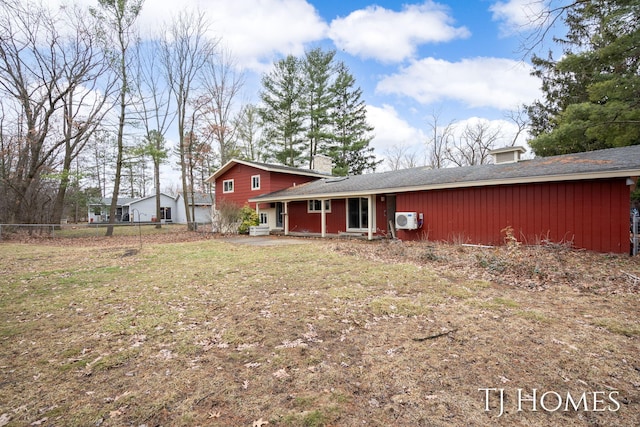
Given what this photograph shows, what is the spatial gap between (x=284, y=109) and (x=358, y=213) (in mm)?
16966

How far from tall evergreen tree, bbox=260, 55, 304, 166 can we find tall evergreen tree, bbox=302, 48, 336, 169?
0.66m

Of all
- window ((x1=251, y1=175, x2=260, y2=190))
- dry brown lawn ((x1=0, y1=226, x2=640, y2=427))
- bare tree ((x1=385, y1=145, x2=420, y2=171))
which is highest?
bare tree ((x1=385, y1=145, x2=420, y2=171))

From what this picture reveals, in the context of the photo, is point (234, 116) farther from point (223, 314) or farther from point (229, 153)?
point (223, 314)

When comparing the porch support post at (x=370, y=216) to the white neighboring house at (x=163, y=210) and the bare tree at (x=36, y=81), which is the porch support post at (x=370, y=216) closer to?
the bare tree at (x=36, y=81)

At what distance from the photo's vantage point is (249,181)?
19.1 meters

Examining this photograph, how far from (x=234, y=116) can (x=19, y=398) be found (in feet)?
87.8

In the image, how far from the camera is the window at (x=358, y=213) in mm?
14230

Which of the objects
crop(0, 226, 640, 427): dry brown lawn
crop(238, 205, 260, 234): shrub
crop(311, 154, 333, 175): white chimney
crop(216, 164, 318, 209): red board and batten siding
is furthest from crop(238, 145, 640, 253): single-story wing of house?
crop(311, 154, 333, 175): white chimney

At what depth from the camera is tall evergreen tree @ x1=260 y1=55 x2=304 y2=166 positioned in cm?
2731

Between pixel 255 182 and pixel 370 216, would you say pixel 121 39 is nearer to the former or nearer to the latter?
pixel 255 182

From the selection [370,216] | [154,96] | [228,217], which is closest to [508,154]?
[370,216]

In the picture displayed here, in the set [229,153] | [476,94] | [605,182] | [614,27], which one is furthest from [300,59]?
[605,182]

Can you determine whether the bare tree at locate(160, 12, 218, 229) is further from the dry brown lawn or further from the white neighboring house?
the dry brown lawn

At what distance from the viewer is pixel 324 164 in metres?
22.9
